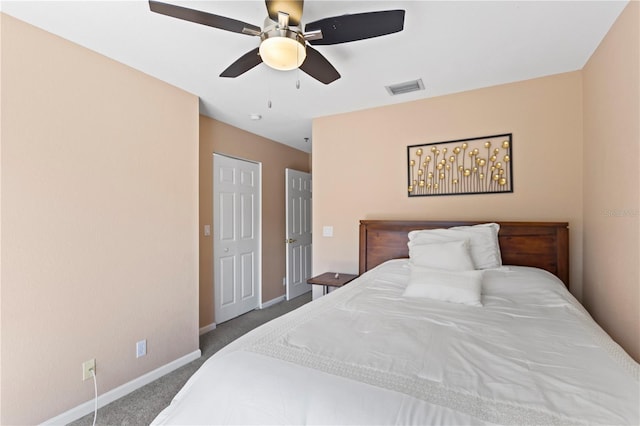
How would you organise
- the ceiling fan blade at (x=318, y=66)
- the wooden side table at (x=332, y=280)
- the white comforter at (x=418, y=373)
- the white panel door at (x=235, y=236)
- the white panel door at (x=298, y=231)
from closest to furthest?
the white comforter at (x=418, y=373) → the ceiling fan blade at (x=318, y=66) → the wooden side table at (x=332, y=280) → the white panel door at (x=235, y=236) → the white panel door at (x=298, y=231)

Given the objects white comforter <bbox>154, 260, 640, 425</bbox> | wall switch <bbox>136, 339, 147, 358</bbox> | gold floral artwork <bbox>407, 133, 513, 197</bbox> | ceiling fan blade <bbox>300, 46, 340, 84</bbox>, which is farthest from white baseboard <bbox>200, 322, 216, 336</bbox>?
ceiling fan blade <bbox>300, 46, 340, 84</bbox>

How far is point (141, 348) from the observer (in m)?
2.25

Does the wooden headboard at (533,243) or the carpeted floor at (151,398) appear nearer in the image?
the carpeted floor at (151,398)

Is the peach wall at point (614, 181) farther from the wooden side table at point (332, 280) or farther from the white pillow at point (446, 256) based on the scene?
the wooden side table at point (332, 280)

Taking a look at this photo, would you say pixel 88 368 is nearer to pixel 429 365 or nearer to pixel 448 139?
pixel 429 365

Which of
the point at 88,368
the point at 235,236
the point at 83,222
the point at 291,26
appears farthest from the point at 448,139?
the point at 88,368

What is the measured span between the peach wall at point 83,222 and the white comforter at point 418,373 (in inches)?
50.2

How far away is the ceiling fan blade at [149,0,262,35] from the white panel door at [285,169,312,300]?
291 cm

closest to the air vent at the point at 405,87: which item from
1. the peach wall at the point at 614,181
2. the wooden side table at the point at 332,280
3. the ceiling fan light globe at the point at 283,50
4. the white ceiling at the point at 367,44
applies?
the white ceiling at the point at 367,44

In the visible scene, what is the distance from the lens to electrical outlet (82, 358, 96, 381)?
192cm

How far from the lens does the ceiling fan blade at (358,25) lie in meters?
1.25

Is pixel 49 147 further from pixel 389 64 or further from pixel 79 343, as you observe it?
pixel 389 64

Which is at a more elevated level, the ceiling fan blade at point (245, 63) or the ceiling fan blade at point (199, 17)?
the ceiling fan blade at point (199, 17)

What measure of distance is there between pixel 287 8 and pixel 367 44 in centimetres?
78
